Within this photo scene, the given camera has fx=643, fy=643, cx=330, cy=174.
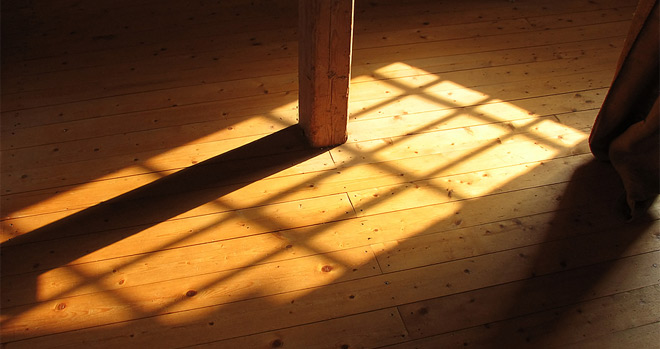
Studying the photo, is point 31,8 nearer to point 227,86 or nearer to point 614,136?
point 227,86

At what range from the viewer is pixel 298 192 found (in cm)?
243

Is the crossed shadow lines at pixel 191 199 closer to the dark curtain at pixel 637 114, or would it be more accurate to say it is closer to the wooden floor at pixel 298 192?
the wooden floor at pixel 298 192

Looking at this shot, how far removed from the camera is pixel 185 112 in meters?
2.80

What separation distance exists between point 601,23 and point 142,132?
2.53 metres

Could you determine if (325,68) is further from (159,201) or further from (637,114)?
(637,114)

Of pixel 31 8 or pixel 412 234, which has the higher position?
pixel 31 8

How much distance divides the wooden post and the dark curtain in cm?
101

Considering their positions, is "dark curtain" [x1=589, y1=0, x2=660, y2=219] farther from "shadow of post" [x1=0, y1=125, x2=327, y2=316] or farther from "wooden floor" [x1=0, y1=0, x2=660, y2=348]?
"shadow of post" [x1=0, y1=125, x2=327, y2=316]

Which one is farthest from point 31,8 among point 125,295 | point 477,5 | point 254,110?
point 477,5

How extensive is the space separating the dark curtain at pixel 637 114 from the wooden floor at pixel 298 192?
12 centimetres

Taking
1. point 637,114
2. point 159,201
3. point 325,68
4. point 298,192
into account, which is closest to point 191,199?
point 159,201

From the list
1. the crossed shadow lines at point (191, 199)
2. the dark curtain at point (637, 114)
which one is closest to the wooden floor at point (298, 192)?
the crossed shadow lines at point (191, 199)

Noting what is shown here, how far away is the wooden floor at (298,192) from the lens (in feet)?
6.57

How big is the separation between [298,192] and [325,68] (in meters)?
0.48
